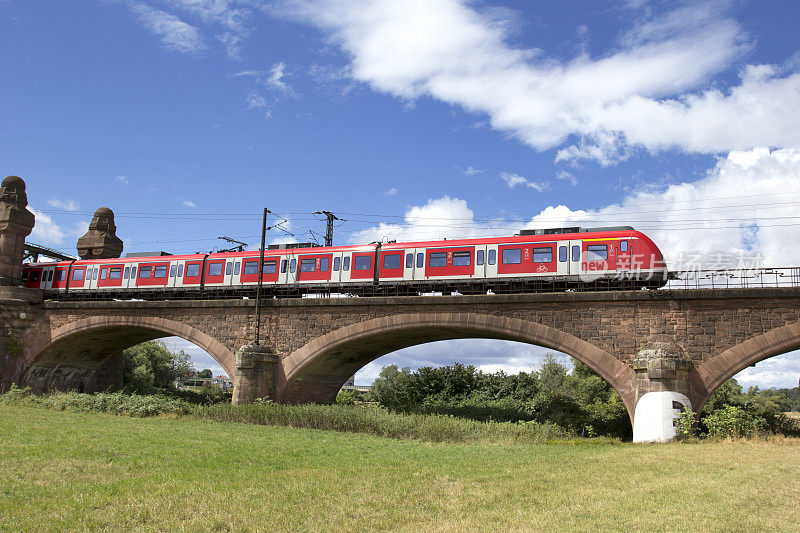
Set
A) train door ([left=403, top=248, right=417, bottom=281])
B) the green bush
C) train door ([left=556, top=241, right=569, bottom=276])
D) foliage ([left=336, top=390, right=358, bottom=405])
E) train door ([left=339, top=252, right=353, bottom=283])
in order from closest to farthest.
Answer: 1. the green bush
2. train door ([left=556, top=241, right=569, bottom=276])
3. train door ([left=403, top=248, right=417, bottom=281])
4. train door ([left=339, top=252, right=353, bottom=283])
5. foliage ([left=336, top=390, right=358, bottom=405])

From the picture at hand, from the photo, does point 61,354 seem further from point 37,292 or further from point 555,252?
point 555,252

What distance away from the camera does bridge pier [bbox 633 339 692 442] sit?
747 inches

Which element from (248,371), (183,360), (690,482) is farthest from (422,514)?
(183,360)

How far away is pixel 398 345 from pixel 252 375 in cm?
755

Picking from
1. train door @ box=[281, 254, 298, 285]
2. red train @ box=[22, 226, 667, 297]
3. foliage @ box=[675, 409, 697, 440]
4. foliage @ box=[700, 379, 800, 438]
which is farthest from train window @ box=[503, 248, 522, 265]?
train door @ box=[281, 254, 298, 285]

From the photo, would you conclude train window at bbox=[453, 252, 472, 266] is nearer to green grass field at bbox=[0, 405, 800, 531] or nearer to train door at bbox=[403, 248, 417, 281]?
train door at bbox=[403, 248, 417, 281]

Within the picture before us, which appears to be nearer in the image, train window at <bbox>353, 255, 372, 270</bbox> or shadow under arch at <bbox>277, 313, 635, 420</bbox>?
shadow under arch at <bbox>277, 313, 635, 420</bbox>

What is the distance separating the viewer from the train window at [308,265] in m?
27.8

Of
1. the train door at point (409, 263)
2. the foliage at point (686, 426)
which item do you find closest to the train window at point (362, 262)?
the train door at point (409, 263)

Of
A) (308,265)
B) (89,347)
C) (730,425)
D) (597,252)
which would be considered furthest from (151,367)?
(730,425)

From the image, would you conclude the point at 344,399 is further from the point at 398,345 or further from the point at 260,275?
the point at 260,275

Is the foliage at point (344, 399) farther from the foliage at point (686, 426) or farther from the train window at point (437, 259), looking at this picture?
the foliage at point (686, 426)

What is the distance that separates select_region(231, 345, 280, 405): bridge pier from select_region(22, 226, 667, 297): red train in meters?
3.96

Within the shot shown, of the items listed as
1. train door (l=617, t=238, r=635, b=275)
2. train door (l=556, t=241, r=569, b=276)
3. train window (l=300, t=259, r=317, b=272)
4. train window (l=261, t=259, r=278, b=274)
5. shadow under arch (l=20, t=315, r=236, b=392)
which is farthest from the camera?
train window (l=261, t=259, r=278, b=274)
